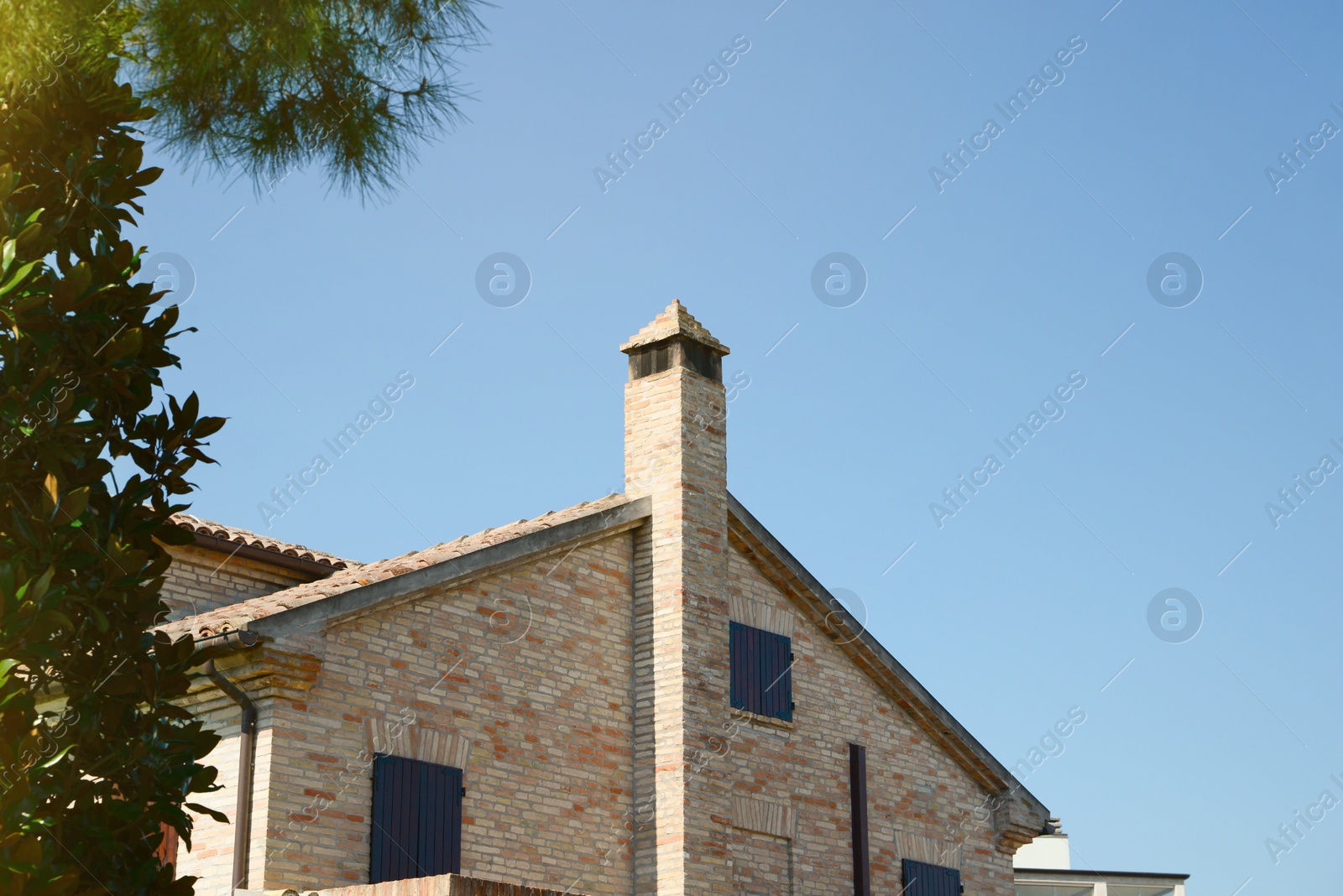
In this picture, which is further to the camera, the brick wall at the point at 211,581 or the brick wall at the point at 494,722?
the brick wall at the point at 211,581

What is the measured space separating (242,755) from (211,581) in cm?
450

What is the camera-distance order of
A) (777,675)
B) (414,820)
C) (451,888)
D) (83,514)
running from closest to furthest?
(83,514) < (451,888) < (414,820) < (777,675)

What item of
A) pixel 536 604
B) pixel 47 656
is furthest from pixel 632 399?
pixel 47 656

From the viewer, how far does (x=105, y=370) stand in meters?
6.45

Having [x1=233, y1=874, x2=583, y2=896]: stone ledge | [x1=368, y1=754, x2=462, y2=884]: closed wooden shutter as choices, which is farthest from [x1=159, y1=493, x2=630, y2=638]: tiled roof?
[x1=233, y1=874, x2=583, y2=896]: stone ledge

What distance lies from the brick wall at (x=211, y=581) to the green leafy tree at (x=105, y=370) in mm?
8615

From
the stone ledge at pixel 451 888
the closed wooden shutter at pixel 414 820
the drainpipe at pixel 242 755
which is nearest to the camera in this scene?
the stone ledge at pixel 451 888

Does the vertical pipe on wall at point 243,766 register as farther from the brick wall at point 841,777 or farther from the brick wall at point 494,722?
the brick wall at point 841,777

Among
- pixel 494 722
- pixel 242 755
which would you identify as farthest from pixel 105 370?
pixel 494 722

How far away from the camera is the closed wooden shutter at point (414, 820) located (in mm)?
11821

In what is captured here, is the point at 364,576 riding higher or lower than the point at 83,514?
higher

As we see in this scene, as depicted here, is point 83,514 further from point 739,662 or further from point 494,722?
point 739,662

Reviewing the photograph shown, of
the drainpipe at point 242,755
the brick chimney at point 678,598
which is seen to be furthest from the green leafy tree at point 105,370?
the brick chimney at point 678,598

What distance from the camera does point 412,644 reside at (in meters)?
12.8
